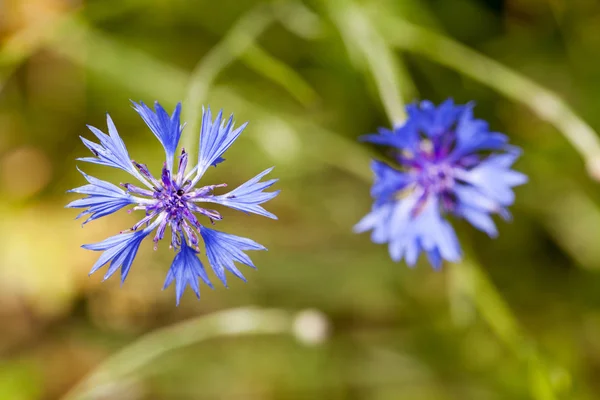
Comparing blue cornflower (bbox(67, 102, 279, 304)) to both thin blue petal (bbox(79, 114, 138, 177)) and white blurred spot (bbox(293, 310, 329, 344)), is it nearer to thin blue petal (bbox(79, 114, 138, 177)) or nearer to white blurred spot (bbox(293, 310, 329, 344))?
thin blue petal (bbox(79, 114, 138, 177))

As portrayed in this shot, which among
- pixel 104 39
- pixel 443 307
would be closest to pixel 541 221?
pixel 443 307

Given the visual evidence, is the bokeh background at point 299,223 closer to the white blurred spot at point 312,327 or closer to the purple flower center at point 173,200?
the white blurred spot at point 312,327

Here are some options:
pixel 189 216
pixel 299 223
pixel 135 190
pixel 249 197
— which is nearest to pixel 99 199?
pixel 135 190

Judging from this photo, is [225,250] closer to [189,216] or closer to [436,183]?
[189,216]

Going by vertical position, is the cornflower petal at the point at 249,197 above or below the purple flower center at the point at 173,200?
below

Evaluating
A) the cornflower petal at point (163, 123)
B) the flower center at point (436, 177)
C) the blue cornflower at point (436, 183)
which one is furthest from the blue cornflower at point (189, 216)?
the flower center at point (436, 177)

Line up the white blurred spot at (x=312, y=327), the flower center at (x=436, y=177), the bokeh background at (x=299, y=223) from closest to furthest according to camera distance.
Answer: the flower center at (x=436, y=177) → the white blurred spot at (x=312, y=327) → the bokeh background at (x=299, y=223)

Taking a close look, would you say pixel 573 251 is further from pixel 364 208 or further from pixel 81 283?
pixel 81 283
